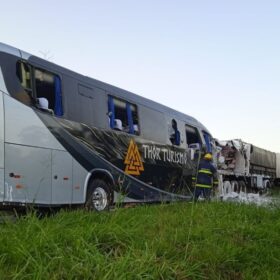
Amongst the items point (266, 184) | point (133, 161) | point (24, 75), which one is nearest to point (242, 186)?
point (266, 184)

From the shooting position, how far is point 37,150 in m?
7.72

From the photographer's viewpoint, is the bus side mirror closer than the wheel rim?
No

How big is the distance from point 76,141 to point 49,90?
105 centimetres

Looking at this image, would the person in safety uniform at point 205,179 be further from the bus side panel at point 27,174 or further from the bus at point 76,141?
the bus side panel at point 27,174

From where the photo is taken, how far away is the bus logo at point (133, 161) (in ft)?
35.2

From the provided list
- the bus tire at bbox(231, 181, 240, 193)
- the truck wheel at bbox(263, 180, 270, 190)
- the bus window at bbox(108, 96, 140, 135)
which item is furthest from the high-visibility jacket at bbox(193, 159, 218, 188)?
the truck wheel at bbox(263, 180, 270, 190)

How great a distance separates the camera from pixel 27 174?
294 inches

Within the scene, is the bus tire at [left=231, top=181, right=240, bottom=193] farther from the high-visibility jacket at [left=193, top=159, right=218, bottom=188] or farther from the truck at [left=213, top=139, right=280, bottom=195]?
the high-visibility jacket at [left=193, top=159, right=218, bottom=188]

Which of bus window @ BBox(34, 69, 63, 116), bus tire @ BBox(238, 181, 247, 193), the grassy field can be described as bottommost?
the grassy field

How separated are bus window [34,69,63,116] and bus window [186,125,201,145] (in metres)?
6.42

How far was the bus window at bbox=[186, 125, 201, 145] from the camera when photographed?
14.6 m

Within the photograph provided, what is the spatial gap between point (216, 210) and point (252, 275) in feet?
9.70

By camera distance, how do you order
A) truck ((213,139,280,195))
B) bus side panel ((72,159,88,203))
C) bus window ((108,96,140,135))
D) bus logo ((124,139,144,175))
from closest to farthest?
1. bus side panel ((72,159,88,203))
2. bus window ((108,96,140,135))
3. bus logo ((124,139,144,175))
4. truck ((213,139,280,195))

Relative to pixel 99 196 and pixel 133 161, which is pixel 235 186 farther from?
pixel 99 196
